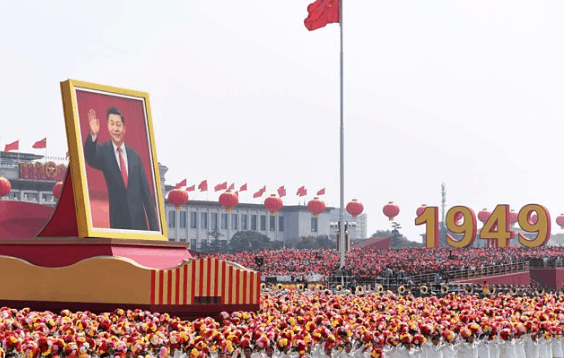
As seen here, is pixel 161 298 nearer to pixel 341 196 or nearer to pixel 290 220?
pixel 341 196

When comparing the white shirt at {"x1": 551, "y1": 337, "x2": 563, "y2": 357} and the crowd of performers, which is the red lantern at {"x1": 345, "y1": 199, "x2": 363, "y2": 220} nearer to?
the crowd of performers

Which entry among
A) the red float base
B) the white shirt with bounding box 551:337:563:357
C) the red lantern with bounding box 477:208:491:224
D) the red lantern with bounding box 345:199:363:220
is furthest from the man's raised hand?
A: the red lantern with bounding box 477:208:491:224

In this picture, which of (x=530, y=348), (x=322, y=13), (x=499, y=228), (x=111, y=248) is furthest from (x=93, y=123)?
(x=499, y=228)

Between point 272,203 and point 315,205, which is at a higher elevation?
point 272,203

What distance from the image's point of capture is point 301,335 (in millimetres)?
17609

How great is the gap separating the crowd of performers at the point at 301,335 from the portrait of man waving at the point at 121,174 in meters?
7.19

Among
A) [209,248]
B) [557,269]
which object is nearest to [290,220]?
[209,248]

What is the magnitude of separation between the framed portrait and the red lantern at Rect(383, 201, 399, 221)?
8281 centimetres

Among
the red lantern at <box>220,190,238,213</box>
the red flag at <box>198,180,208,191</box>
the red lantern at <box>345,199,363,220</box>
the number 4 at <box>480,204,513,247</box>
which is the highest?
the red flag at <box>198,180,208,191</box>

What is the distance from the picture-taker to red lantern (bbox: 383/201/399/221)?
112688mm

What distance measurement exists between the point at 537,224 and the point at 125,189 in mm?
72826

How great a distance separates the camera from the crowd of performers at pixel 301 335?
643 inches

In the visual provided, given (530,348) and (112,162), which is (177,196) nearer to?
(112,162)

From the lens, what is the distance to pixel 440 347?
19984 mm
